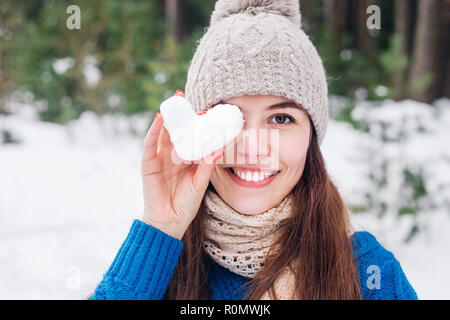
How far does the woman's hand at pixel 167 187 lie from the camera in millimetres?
1498

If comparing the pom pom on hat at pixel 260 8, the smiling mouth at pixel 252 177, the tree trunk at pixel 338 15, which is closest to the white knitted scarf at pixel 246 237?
the smiling mouth at pixel 252 177

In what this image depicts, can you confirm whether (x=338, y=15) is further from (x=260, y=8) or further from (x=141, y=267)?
(x=141, y=267)

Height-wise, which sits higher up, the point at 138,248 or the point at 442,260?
the point at 138,248

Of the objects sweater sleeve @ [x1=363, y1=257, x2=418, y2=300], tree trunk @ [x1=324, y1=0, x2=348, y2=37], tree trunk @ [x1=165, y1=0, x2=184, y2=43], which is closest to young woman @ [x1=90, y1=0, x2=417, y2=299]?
sweater sleeve @ [x1=363, y1=257, x2=418, y2=300]

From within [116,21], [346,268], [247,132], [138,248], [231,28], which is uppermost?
[116,21]

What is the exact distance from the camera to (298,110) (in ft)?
5.20

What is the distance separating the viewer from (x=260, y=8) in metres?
1.72

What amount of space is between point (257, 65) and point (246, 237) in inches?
28.2

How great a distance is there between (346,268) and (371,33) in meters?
9.58

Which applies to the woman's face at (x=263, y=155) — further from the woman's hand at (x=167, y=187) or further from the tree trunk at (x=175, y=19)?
the tree trunk at (x=175, y=19)

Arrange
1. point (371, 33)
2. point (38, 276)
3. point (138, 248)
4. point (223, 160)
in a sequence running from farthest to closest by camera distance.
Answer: point (371, 33), point (38, 276), point (223, 160), point (138, 248)

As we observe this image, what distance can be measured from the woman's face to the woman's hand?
12 cm
